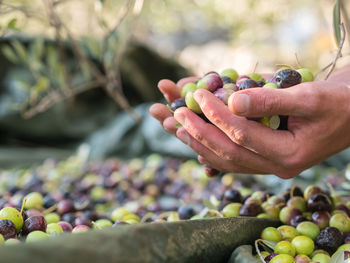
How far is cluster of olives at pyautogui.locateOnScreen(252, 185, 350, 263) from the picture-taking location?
1.46 m

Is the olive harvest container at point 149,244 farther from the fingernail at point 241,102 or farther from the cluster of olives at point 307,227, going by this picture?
the fingernail at point 241,102

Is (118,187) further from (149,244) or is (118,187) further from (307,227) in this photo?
(149,244)

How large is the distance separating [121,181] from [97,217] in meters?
1.46

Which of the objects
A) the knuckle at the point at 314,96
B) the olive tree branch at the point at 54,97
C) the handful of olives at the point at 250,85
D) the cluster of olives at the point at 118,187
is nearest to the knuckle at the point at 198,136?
the handful of olives at the point at 250,85

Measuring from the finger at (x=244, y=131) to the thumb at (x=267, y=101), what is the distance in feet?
0.22

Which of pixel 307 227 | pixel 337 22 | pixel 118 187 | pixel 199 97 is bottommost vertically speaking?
pixel 118 187

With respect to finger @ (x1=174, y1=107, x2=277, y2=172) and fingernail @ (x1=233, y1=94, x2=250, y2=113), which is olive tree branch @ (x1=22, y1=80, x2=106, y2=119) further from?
fingernail @ (x1=233, y1=94, x2=250, y2=113)

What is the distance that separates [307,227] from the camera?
5.39 ft

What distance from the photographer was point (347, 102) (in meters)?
1.33

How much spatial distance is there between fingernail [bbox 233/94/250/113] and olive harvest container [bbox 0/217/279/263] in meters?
0.42

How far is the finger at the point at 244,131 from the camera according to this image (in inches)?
50.3

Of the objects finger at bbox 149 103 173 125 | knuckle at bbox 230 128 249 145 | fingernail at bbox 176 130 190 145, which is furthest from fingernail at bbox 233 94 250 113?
finger at bbox 149 103 173 125

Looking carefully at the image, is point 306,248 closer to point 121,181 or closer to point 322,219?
point 322,219

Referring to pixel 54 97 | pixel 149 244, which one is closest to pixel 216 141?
pixel 149 244
